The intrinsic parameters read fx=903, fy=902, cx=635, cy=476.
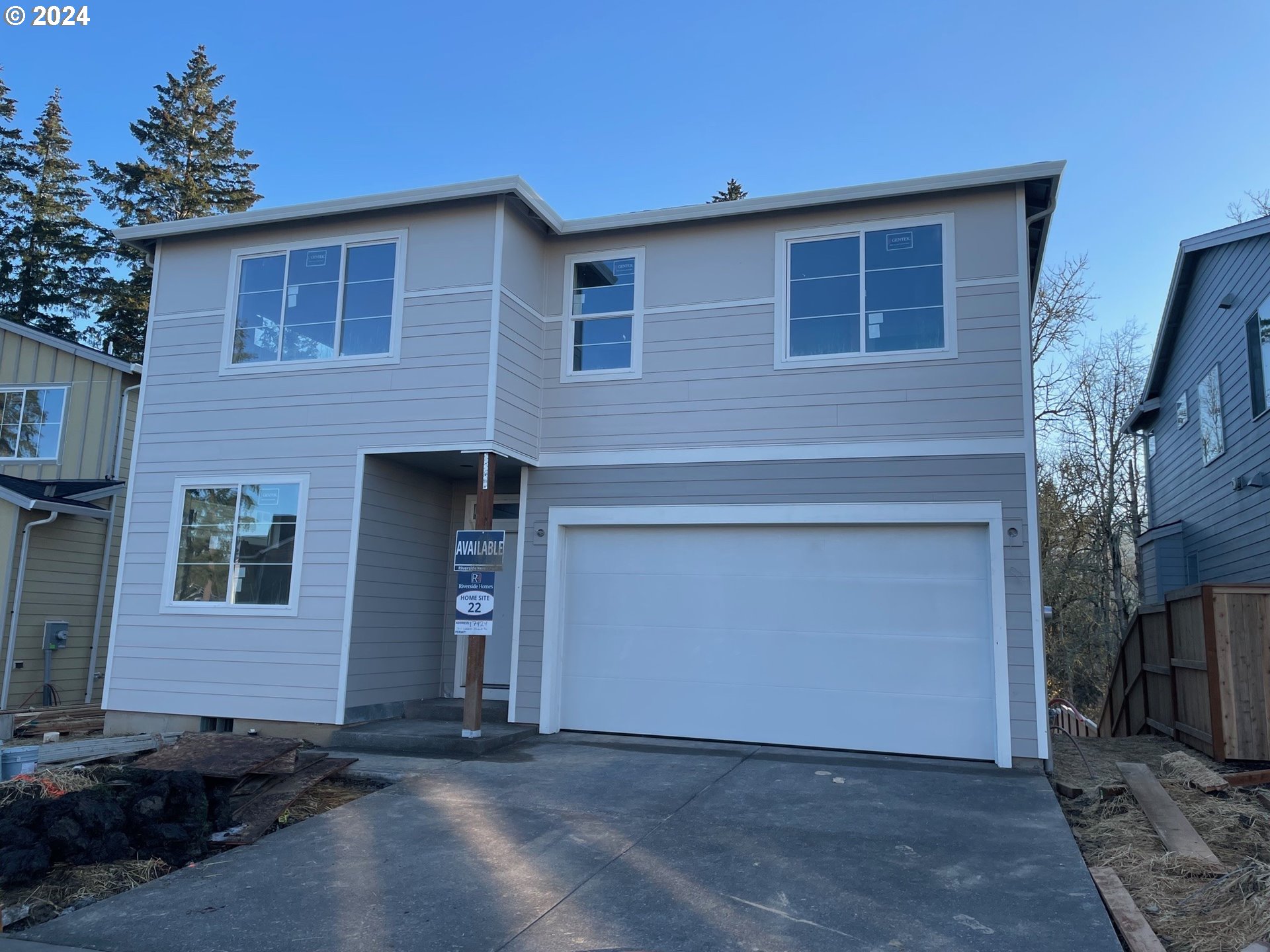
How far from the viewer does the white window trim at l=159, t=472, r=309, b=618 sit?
356 inches

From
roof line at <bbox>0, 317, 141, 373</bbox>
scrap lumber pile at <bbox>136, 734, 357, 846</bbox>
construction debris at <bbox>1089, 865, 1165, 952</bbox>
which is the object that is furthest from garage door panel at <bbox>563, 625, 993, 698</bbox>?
roof line at <bbox>0, 317, 141, 373</bbox>

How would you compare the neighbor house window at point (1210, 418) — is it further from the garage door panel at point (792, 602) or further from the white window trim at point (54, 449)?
the white window trim at point (54, 449)

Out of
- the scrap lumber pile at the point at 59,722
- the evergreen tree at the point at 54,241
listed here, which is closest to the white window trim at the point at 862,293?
the scrap lumber pile at the point at 59,722

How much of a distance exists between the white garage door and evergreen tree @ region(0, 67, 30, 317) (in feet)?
75.3

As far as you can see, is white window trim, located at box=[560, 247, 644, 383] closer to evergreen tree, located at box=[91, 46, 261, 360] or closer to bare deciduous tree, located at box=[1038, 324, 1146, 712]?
bare deciduous tree, located at box=[1038, 324, 1146, 712]

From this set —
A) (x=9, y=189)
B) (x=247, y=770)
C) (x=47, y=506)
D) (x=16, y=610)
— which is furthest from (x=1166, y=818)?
(x=9, y=189)

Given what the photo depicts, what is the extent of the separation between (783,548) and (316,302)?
5440 millimetres

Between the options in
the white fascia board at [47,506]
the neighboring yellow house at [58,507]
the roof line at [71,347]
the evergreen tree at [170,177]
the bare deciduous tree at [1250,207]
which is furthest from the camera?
the evergreen tree at [170,177]

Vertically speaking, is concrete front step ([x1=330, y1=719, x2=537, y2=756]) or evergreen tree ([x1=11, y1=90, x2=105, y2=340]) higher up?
evergreen tree ([x1=11, y1=90, x2=105, y2=340])

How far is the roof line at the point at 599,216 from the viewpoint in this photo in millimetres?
8297

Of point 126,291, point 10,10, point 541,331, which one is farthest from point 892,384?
point 126,291

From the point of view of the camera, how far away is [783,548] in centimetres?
870

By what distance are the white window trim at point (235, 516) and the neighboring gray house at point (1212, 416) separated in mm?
10507

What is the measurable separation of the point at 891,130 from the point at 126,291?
21.8 meters
